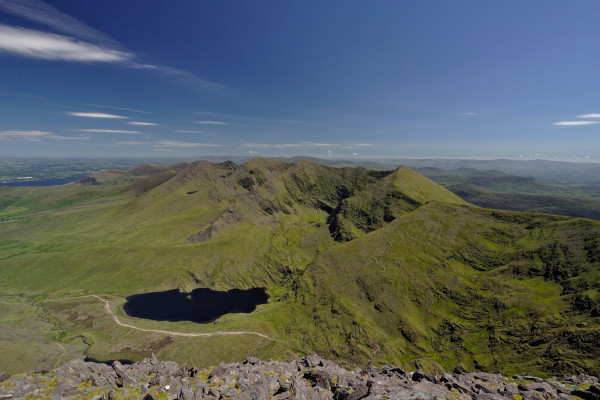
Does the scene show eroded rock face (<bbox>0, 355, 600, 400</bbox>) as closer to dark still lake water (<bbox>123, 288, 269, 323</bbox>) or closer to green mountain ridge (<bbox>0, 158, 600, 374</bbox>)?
green mountain ridge (<bbox>0, 158, 600, 374</bbox>)

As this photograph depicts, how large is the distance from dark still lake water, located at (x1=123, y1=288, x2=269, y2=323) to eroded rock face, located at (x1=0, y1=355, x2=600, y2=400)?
465 feet

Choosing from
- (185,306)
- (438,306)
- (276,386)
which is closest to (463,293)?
(438,306)

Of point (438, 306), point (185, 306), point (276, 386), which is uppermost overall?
point (276, 386)

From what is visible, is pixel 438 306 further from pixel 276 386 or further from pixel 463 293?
pixel 276 386

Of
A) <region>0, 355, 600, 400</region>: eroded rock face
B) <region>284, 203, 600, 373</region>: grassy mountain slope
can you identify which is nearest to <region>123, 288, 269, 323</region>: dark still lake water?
<region>284, 203, 600, 373</region>: grassy mountain slope

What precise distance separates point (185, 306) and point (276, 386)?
18175cm

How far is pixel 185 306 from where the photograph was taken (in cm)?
18538

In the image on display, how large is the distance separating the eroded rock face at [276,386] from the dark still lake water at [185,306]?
14186 centimetres

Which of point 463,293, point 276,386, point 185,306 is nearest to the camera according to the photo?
point 276,386

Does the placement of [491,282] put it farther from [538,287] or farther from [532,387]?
[532,387]

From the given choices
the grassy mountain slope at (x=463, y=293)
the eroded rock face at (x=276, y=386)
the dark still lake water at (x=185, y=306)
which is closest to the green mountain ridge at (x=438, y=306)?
the grassy mountain slope at (x=463, y=293)

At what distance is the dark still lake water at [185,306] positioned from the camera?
170m

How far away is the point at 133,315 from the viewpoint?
6570 inches

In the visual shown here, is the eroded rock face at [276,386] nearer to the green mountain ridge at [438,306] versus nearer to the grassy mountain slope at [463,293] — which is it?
the green mountain ridge at [438,306]
